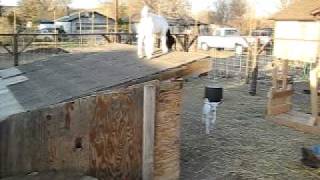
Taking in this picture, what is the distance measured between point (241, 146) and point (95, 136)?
12.0 ft

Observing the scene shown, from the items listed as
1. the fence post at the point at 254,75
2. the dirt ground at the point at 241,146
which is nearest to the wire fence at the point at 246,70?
the fence post at the point at 254,75

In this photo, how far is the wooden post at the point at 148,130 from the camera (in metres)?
5.06

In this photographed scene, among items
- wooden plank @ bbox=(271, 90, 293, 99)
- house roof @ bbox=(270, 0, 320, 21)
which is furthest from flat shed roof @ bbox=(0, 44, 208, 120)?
wooden plank @ bbox=(271, 90, 293, 99)

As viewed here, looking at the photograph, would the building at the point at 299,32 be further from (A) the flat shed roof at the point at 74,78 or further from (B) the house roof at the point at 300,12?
(A) the flat shed roof at the point at 74,78

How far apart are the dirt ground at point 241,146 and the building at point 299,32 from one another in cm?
174

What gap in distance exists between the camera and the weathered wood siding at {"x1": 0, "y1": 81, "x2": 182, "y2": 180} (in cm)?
454

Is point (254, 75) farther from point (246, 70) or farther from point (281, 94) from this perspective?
point (281, 94)

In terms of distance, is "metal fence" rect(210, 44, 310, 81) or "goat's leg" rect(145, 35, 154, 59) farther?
"metal fence" rect(210, 44, 310, 81)

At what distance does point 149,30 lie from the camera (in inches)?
254

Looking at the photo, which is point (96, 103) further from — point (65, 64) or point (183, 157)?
point (65, 64)

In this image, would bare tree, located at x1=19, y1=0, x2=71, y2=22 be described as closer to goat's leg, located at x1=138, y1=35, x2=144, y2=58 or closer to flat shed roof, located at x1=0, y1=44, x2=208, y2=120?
flat shed roof, located at x1=0, y1=44, x2=208, y2=120

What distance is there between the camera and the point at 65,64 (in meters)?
8.35

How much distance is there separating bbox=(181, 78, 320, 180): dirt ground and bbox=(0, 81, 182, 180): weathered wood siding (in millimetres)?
1088

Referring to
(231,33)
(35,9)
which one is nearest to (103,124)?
(231,33)
